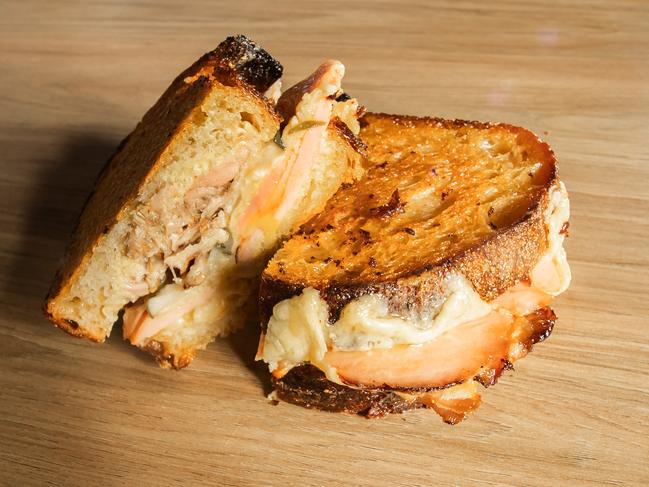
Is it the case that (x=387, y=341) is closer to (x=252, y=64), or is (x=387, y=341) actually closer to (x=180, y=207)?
(x=180, y=207)

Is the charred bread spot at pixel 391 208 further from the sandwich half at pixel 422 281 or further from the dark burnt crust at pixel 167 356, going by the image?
the dark burnt crust at pixel 167 356

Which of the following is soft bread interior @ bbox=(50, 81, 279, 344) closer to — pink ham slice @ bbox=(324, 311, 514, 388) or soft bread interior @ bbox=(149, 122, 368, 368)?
soft bread interior @ bbox=(149, 122, 368, 368)

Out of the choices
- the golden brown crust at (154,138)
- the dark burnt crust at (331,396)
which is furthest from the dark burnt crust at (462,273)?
the golden brown crust at (154,138)

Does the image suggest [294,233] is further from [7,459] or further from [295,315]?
[7,459]

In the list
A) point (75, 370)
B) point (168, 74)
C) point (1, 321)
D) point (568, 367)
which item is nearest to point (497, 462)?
point (568, 367)

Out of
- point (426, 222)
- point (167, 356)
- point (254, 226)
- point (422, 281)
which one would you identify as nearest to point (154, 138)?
point (254, 226)

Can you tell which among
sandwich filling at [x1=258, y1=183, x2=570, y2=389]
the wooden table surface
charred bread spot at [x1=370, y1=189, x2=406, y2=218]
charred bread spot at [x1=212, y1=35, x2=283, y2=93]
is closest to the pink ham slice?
sandwich filling at [x1=258, y1=183, x2=570, y2=389]
